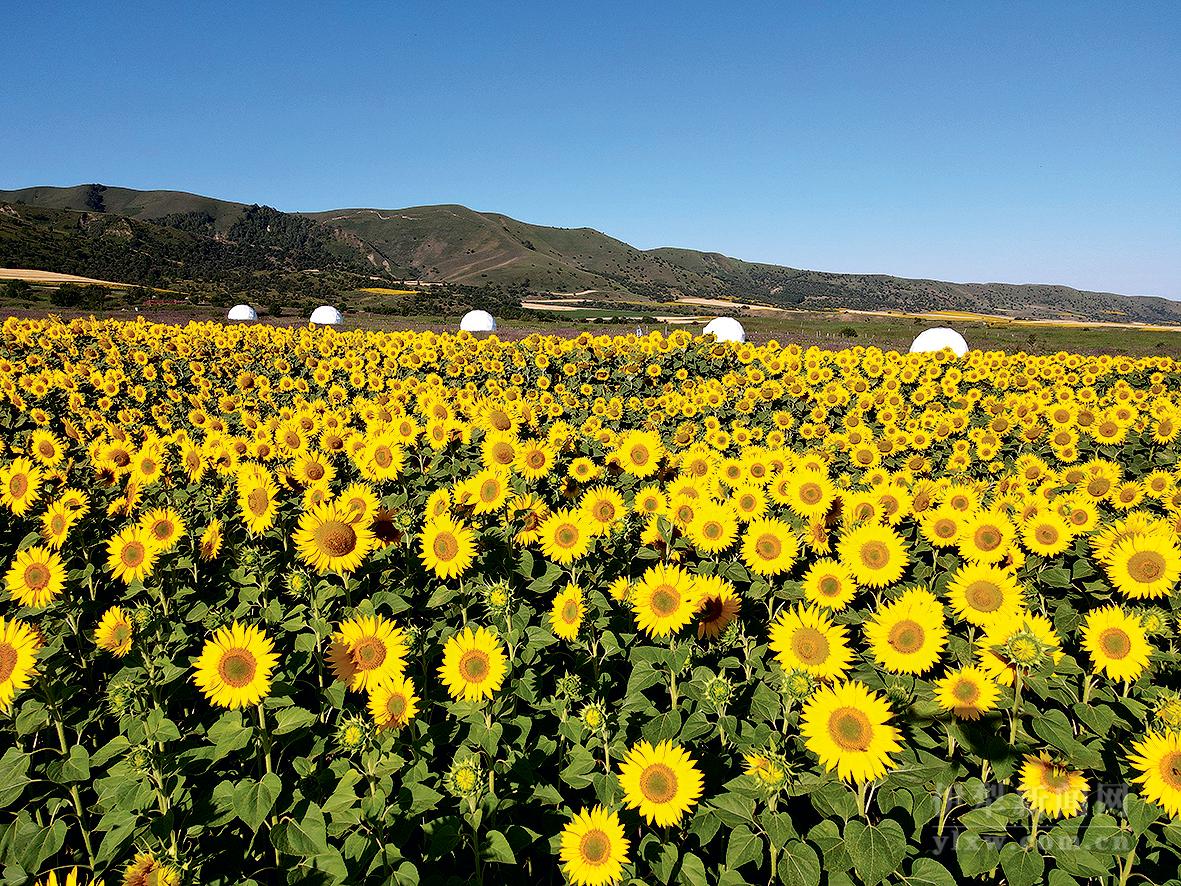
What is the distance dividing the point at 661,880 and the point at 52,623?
16.6ft

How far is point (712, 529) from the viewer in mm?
4984

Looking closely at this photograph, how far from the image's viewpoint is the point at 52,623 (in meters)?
4.56

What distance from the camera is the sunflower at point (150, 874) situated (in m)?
2.38

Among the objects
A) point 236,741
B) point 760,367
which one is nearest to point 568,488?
point 236,741

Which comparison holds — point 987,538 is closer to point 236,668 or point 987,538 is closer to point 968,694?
point 968,694

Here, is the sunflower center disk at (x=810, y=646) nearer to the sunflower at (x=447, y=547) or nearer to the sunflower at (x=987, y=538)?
the sunflower at (x=987, y=538)

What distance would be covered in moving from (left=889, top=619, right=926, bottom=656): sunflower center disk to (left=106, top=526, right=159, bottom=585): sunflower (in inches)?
222

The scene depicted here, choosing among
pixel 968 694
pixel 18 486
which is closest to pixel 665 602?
pixel 968 694

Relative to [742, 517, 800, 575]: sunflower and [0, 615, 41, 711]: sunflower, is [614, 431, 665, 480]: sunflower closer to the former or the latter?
[742, 517, 800, 575]: sunflower

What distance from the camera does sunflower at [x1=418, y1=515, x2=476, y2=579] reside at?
14.9 ft

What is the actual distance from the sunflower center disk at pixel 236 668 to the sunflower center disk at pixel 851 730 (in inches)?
133

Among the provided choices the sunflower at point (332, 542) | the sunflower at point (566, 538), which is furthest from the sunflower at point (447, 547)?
the sunflower at point (566, 538)

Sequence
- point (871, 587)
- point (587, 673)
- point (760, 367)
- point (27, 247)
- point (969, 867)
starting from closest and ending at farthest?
1. point (969, 867)
2. point (587, 673)
3. point (871, 587)
4. point (760, 367)
5. point (27, 247)

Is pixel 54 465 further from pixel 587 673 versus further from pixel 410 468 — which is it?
pixel 587 673
